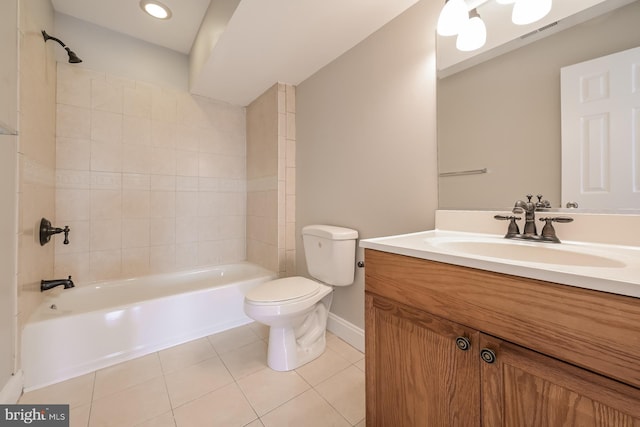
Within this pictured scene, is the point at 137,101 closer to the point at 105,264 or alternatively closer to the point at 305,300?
the point at 105,264

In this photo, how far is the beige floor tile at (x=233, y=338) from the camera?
5.53 ft

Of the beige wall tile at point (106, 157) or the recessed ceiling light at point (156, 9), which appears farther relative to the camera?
the beige wall tile at point (106, 157)

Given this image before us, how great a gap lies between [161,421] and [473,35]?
2188 millimetres

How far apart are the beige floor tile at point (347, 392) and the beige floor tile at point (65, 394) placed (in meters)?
1.15

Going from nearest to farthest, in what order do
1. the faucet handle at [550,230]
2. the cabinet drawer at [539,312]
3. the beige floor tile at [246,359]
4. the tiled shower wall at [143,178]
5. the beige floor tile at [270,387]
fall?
the cabinet drawer at [539,312], the faucet handle at [550,230], the beige floor tile at [270,387], the beige floor tile at [246,359], the tiled shower wall at [143,178]

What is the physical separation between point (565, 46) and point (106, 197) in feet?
9.53

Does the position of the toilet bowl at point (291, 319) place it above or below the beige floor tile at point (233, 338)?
above

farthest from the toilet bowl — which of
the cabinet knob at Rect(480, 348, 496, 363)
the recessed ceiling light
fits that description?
the recessed ceiling light

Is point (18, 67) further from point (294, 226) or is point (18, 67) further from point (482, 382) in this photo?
point (482, 382)

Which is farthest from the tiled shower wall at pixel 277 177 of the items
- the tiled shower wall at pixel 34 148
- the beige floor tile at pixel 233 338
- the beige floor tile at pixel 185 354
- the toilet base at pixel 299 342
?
the tiled shower wall at pixel 34 148

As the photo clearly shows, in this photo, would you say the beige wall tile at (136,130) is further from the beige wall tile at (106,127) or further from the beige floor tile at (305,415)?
the beige floor tile at (305,415)

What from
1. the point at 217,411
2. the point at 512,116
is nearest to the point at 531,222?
the point at 512,116

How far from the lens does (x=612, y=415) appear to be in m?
0.47

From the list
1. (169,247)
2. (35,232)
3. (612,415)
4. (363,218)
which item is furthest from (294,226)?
(612,415)
